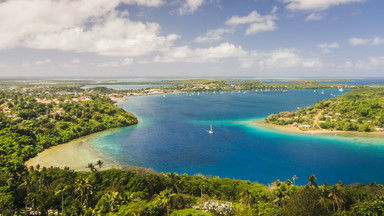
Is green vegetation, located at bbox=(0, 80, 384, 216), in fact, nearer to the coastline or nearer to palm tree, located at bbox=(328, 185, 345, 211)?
palm tree, located at bbox=(328, 185, 345, 211)

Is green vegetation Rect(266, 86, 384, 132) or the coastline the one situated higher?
green vegetation Rect(266, 86, 384, 132)

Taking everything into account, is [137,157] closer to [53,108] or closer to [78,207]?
[78,207]

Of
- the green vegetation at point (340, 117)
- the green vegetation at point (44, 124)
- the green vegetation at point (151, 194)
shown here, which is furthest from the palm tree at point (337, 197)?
the green vegetation at point (340, 117)

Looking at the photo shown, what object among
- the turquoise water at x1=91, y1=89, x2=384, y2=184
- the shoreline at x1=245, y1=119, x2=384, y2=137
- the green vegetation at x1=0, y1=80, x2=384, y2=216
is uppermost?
the green vegetation at x1=0, y1=80, x2=384, y2=216

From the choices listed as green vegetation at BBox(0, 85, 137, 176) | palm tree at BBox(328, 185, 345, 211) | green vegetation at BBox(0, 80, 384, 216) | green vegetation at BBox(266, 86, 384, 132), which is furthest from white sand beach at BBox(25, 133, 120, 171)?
green vegetation at BBox(266, 86, 384, 132)

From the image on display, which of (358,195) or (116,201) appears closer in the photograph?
(116,201)

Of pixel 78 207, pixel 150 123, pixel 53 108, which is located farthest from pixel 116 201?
pixel 53 108
